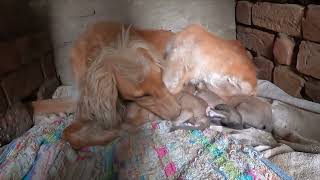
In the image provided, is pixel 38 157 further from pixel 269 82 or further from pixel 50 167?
pixel 269 82

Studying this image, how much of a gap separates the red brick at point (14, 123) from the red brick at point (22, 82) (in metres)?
0.06

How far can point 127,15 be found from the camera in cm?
212

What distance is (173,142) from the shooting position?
121cm

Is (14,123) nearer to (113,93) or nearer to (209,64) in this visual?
(113,93)

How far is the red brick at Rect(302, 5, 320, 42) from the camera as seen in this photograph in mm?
1496

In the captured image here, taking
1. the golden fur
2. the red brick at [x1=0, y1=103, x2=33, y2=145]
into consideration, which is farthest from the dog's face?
the red brick at [x1=0, y1=103, x2=33, y2=145]

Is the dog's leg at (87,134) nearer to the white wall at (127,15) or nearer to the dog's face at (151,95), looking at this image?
the dog's face at (151,95)

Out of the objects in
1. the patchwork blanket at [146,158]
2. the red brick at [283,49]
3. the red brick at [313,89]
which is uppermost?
the red brick at [283,49]

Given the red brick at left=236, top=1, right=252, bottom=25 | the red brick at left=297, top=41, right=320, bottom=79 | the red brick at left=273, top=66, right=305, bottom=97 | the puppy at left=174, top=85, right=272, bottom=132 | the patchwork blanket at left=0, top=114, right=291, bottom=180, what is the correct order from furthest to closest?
the red brick at left=236, top=1, right=252, bottom=25 < the red brick at left=273, top=66, right=305, bottom=97 < the red brick at left=297, top=41, right=320, bottom=79 < the puppy at left=174, top=85, right=272, bottom=132 < the patchwork blanket at left=0, top=114, right=291, bottom=180

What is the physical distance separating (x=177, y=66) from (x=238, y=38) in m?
0.76

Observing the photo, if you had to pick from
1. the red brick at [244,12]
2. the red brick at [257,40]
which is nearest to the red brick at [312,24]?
the red brick at [257,40]

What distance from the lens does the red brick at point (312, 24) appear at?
150 centimetres

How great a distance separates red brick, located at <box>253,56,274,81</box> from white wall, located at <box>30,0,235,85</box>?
32cm

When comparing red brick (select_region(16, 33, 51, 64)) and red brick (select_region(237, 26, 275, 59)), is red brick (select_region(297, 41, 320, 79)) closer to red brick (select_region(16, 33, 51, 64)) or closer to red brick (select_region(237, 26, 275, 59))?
red brick (select_region(237, 26, 275, 59))
